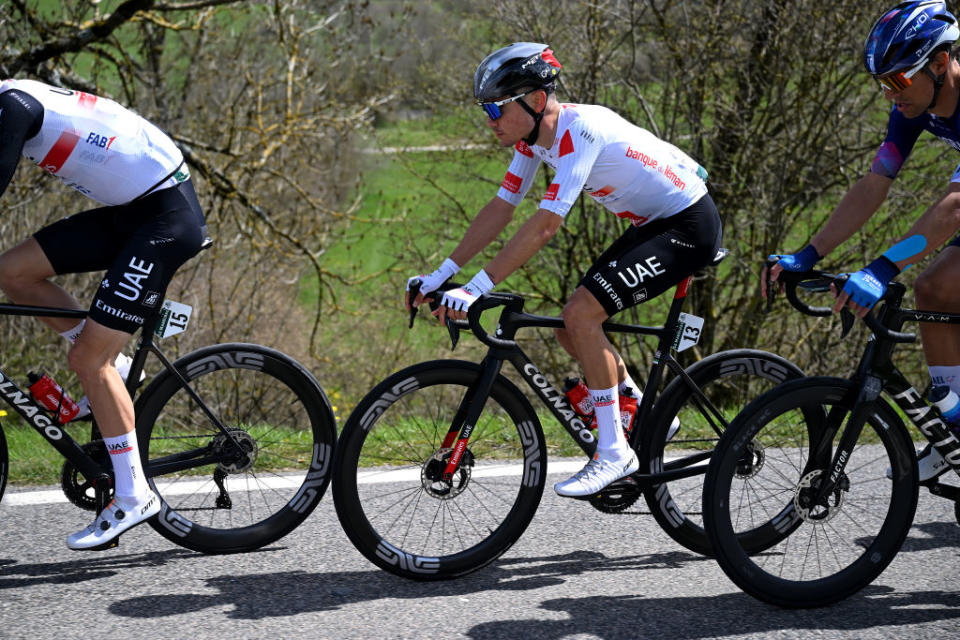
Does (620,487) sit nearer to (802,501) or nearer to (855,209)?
(802,501)

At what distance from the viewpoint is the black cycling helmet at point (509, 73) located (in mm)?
3752

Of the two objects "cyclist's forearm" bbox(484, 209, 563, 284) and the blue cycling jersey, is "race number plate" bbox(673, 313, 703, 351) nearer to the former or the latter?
"cyclist's forearm" bbox(484, 209, 563, 284)

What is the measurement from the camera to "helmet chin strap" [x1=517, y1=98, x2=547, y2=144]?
383cm

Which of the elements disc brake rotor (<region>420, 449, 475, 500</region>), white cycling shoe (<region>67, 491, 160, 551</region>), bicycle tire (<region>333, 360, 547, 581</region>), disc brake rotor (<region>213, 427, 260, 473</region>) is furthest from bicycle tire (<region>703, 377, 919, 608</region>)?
white cycling shoe (<region>67, 491, 160, 551</region>)

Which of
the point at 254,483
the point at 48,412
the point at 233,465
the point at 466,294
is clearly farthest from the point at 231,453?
the point at 466,294

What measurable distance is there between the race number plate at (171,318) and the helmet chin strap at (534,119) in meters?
1.54

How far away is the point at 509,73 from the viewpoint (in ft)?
12.3

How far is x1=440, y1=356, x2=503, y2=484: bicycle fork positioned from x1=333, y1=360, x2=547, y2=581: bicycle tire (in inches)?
1.2

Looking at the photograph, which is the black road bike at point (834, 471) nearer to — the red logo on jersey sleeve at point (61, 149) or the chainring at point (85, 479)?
the chainring at point (85, 479)

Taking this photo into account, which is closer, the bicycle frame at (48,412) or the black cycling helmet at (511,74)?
the black cycling helmet at (511,74)

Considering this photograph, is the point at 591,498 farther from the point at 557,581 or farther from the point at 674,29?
the point at 674,29

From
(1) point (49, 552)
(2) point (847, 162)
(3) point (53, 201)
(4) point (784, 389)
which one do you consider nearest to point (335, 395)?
(3) point (53, 201)

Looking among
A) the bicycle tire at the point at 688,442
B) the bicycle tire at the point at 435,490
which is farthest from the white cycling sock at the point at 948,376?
the bicycle tire at the point at 435,490

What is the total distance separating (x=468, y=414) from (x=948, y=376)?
6.12 ft
